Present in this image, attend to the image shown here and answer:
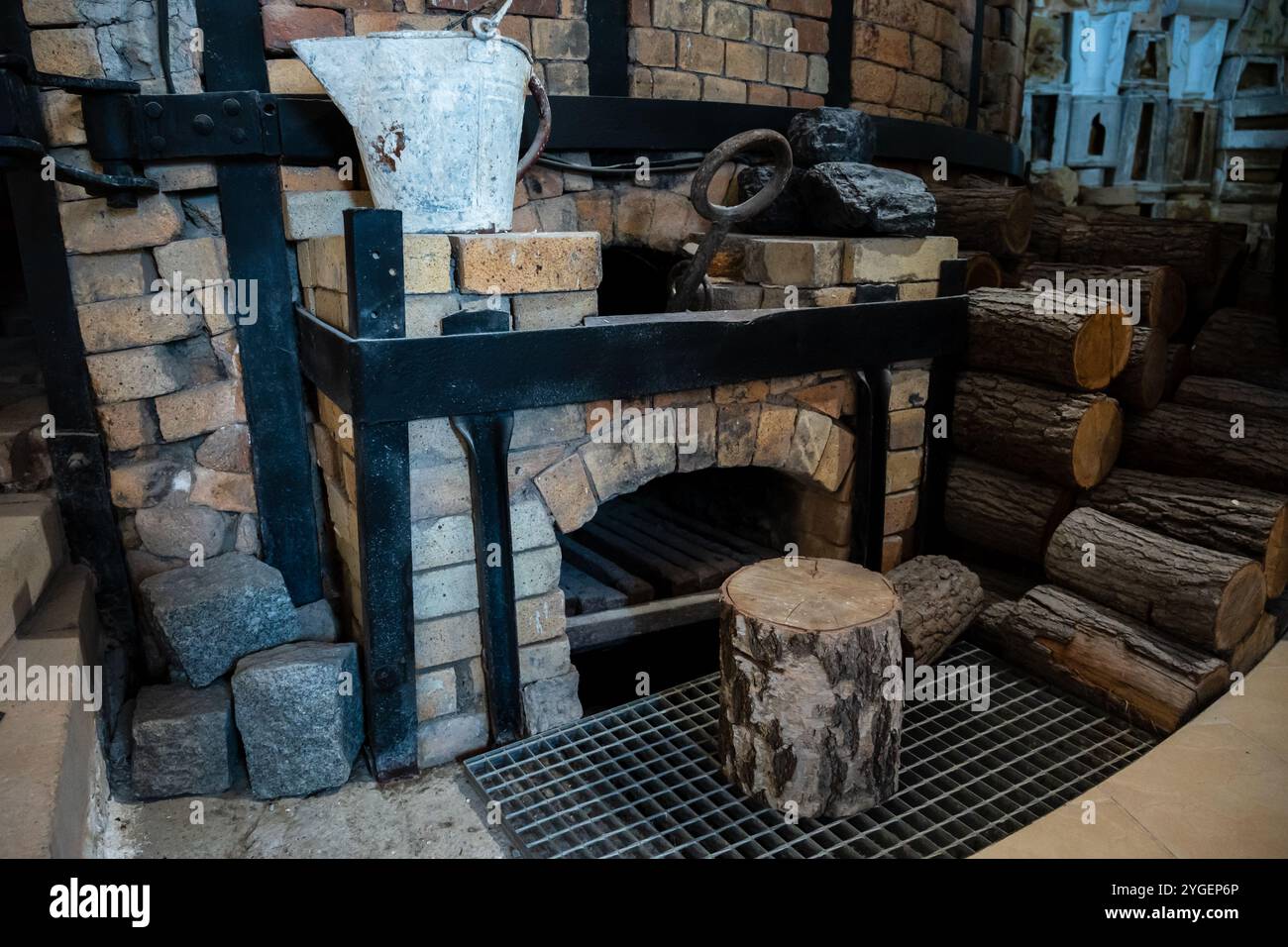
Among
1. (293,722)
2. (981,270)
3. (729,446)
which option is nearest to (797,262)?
(729,446)

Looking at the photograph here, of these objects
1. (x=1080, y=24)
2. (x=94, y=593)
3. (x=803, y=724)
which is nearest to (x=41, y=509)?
(x=94, y=593)

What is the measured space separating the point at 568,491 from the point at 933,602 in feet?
5.30

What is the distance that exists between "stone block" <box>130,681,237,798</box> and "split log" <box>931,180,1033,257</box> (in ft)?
13.3

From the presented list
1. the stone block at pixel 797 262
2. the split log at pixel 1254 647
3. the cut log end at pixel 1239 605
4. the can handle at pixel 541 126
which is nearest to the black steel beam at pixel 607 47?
the can handle at pixel 541 126

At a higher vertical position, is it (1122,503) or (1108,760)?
(1122,503)

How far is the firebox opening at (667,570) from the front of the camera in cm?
389

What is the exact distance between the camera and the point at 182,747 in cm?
297

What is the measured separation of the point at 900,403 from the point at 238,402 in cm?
275

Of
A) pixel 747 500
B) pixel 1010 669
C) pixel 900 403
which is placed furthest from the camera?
pixel 747 500

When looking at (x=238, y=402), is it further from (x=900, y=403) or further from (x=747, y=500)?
(x=900, y=403)

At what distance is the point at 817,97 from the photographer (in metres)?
4.73

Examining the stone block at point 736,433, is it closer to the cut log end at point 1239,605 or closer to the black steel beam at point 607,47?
the black steel beam at point 607,47

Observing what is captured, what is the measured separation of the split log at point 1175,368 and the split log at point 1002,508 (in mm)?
699

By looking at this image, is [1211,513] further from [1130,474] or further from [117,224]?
[117,224]
